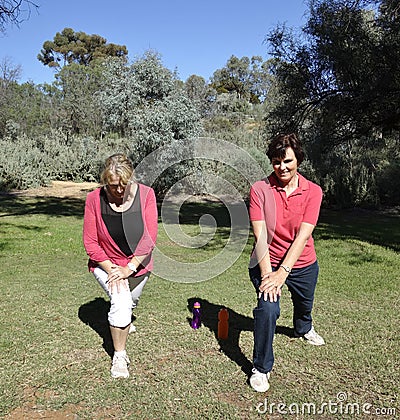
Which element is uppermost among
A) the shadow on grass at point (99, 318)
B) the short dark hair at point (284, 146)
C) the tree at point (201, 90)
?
the tree at point (201, 90)

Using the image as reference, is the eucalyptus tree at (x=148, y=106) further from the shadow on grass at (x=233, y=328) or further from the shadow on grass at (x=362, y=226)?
the shadow on grass at (x=233, y=328)

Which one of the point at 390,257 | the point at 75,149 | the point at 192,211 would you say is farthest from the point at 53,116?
the point at 390,257

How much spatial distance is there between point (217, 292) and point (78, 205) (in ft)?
37.2

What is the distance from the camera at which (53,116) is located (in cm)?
3209

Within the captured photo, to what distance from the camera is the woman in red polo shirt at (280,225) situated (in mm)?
3541

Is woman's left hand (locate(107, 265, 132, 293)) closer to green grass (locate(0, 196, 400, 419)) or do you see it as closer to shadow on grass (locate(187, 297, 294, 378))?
green grass (locate(0, 196, 400, 419))

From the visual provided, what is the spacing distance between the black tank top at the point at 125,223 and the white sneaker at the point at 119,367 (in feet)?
2.83

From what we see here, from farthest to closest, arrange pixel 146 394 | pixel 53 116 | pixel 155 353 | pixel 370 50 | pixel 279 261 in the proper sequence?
pixel 53 116 → pixel 370 50 → pixel 155 353 → pixel 279 261 → pixel 146 394

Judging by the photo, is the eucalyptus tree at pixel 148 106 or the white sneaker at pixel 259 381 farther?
the eucalyptus tree at pixel 148 106

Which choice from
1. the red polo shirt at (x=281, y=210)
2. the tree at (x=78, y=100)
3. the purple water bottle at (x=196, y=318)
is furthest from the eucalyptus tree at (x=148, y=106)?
the red polo shirt at (x=281, y=210)

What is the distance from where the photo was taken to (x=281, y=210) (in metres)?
3.70

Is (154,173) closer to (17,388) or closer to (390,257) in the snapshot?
(390,257)

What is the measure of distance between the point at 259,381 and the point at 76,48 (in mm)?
59875

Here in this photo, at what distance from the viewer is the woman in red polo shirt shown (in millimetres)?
3541
